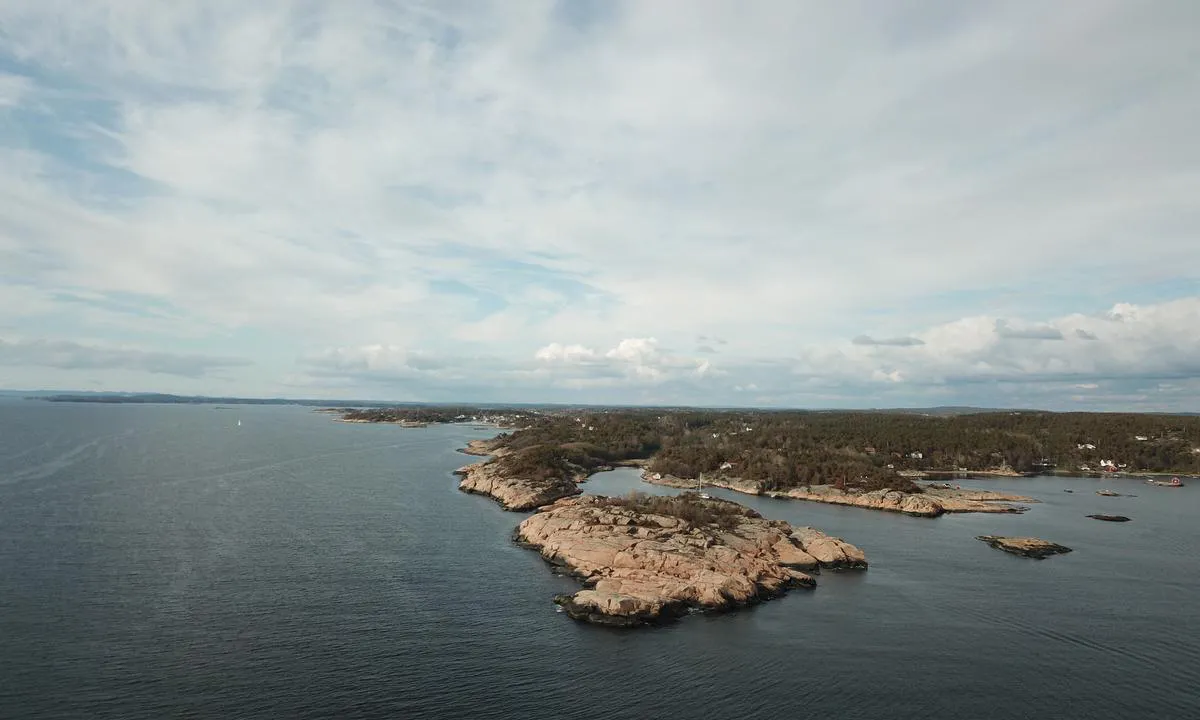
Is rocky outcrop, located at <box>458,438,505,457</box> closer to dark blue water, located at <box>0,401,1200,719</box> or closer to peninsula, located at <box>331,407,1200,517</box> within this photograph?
peninsula, located at <box>331,407,1200,517</box>

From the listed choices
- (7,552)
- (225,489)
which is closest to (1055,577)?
(7,552)

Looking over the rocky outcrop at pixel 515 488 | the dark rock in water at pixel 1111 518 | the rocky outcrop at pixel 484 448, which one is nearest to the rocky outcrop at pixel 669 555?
the rocky outcrop at pixel 515 488

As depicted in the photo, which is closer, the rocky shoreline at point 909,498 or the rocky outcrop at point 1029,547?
the rocky outcrop at point 1029,547

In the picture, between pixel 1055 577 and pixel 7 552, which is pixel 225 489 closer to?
pixel 7 552

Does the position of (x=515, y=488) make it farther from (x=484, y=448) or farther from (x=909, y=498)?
(x=484, y=448)

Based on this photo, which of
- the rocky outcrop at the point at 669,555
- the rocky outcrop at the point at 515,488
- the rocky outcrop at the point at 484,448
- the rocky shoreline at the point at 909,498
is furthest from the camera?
the rocky outcrop at the point at 484,448

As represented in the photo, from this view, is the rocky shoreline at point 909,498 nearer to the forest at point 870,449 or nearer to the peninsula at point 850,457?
the peninsula at point 850,457
